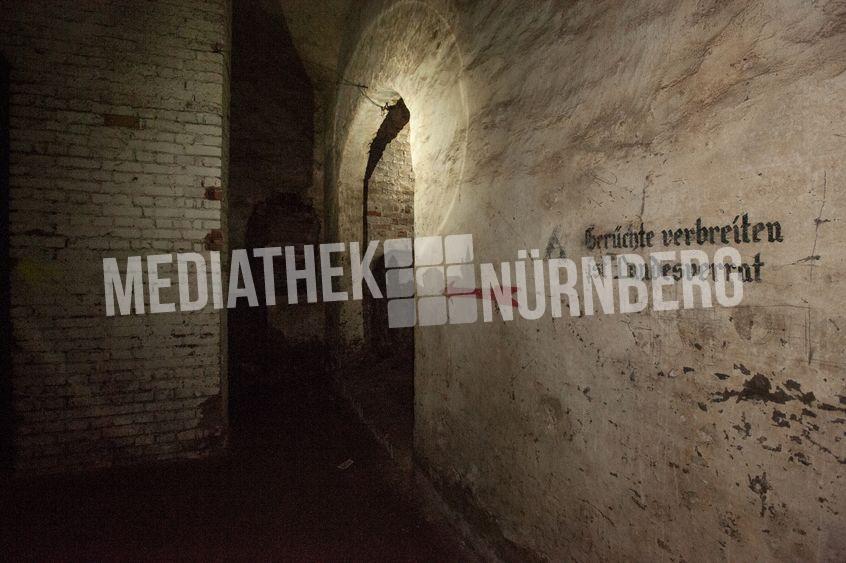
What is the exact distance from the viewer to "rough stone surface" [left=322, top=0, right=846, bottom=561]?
2.80 ft

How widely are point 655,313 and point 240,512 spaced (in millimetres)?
2807

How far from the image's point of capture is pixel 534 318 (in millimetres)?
1677

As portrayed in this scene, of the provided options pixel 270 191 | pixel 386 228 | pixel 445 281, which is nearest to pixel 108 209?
pixel 445 281

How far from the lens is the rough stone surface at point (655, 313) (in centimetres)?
85

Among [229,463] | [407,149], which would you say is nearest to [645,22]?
[229,463]

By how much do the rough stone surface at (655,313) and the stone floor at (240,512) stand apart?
75cm

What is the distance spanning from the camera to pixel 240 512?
2.59 metres

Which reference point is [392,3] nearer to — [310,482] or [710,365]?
[710,365]

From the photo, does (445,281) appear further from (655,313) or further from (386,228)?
(386,228)

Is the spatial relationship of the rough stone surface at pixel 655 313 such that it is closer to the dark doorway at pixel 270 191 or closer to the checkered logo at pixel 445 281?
the checkered logo at pixel 445 281

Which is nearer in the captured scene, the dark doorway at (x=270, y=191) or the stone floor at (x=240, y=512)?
the stone floor at (x=240, y=512)

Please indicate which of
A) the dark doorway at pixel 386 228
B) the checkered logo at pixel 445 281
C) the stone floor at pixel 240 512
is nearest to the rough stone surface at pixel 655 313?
the checkered logo at pixel 445 281

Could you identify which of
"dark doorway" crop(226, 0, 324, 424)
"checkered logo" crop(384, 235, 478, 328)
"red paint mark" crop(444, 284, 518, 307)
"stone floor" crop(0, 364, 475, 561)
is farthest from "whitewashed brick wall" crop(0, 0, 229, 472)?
"dark doorway" crop(226, 0, 324, 424)

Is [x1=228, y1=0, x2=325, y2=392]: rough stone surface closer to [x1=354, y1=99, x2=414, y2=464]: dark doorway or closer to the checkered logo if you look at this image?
[x1=354, y1=99, x2=414, y2=464]: dark doorway
